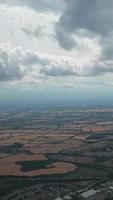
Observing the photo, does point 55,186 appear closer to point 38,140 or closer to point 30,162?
point 30,162

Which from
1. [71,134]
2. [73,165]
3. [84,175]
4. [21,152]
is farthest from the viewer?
[71,134]

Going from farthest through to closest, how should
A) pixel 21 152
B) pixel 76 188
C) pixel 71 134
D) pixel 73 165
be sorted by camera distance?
pixel 71 134 < pixel 21 152 < pixel 73 165 < pixel 76 188

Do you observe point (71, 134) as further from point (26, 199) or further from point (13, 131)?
point (26, 199)

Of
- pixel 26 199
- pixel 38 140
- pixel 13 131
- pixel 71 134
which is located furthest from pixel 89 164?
pixel 13 131

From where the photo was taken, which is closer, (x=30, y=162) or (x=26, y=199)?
(x=26, y=199)

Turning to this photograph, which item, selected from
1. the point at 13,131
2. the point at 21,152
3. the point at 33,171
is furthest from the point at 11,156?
the point at 13,131

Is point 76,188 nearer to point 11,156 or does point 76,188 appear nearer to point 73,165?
point 73,165

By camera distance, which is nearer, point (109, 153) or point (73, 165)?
point (73, 165)

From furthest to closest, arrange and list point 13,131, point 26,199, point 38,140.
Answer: point 13,131, point 38,140, point 26,199

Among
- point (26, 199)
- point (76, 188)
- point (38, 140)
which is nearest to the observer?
point (26, 199)

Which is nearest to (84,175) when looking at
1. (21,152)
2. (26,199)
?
(26,199)
